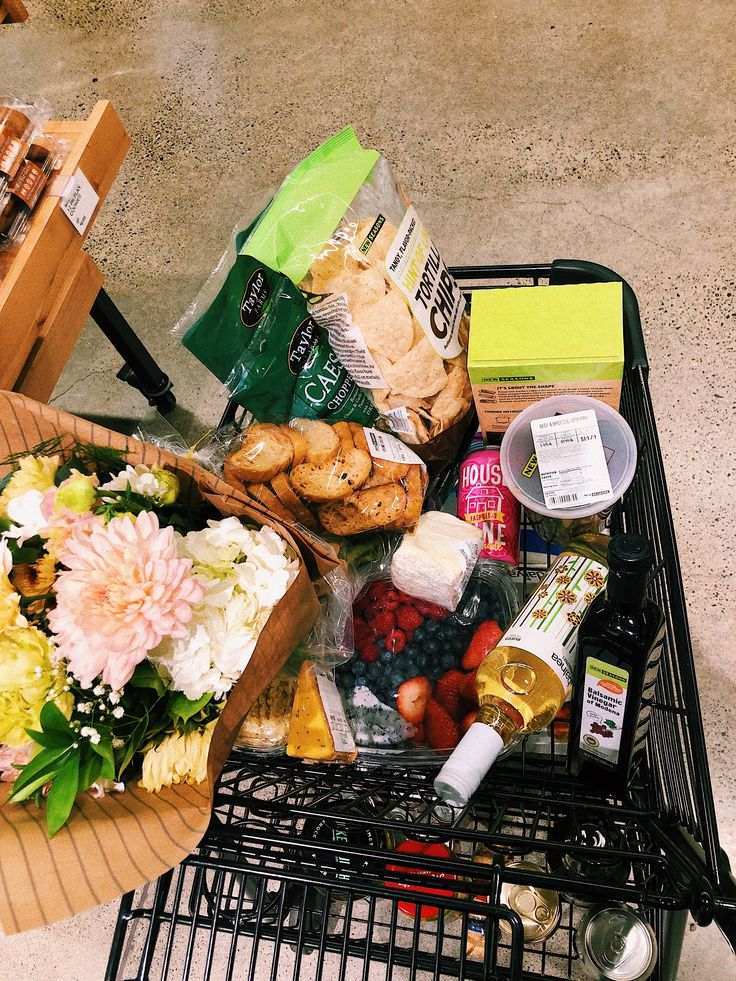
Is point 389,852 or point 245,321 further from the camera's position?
point 245,321

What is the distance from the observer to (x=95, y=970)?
143cm

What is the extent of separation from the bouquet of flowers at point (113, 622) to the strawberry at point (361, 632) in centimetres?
30

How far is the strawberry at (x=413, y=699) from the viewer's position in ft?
3.13

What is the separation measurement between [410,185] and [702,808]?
1761 mm

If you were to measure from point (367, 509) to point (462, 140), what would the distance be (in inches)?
57.7

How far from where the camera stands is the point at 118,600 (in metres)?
0.56

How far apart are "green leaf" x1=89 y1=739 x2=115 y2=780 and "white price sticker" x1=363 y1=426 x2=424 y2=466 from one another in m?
0.50

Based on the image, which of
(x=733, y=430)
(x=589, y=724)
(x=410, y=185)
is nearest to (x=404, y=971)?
(x=589, y=724)

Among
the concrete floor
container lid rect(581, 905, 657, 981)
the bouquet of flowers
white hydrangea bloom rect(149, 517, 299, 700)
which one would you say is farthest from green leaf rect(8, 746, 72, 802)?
the concrete floor

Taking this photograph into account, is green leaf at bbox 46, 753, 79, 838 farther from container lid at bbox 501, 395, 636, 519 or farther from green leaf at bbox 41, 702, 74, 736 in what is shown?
container lid at bbox 501, 395, 636, 519

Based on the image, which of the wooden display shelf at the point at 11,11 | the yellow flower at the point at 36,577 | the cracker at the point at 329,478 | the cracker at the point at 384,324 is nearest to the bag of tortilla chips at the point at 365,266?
the cracker at the point at 384,324

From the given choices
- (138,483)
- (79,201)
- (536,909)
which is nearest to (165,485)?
(138,483)

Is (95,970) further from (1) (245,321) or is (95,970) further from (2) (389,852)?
(1) (245,321)

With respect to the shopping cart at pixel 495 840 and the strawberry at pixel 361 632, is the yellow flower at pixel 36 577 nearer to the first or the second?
the shopping cart at pixel 495 840
